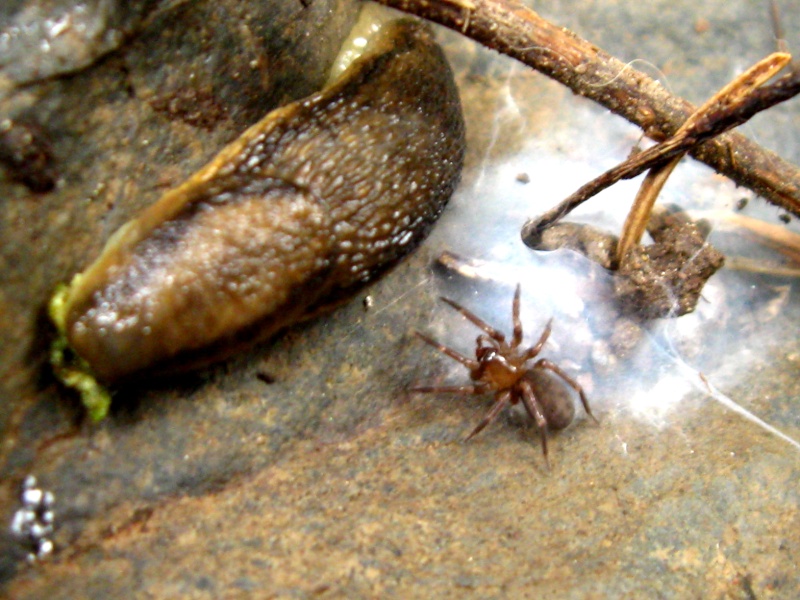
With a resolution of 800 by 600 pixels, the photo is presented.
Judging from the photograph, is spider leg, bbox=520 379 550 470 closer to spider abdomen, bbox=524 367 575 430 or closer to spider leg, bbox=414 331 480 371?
spider abdomen, bbox=524 367 575 430

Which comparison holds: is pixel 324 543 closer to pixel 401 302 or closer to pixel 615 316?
pixel 401 302

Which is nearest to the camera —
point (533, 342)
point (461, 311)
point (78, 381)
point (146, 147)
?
point (78, 381)

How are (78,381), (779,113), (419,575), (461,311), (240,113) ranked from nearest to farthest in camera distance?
1. (419,575)
2. (78,381)
3. (240,113)
4. (461,311)
5. (779,113)

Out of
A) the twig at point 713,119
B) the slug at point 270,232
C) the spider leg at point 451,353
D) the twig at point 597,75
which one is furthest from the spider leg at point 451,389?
the twig at point 597,75

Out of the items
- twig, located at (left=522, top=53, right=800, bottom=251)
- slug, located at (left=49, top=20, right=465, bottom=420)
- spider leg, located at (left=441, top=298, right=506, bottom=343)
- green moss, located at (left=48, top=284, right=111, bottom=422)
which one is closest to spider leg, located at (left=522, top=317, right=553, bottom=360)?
spider leg, located at (left=441, top=298, right=506, bottom=343)

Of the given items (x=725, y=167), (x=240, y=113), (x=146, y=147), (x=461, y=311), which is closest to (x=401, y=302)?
(x=461, y=311)

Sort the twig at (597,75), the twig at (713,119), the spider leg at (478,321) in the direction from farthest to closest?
1. the spider leg at (478,321)
2. the twig at (597,75)
3. the twig at (713,119)

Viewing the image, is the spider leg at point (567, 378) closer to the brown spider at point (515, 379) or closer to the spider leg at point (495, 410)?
the brown spider at point (515, 379)
